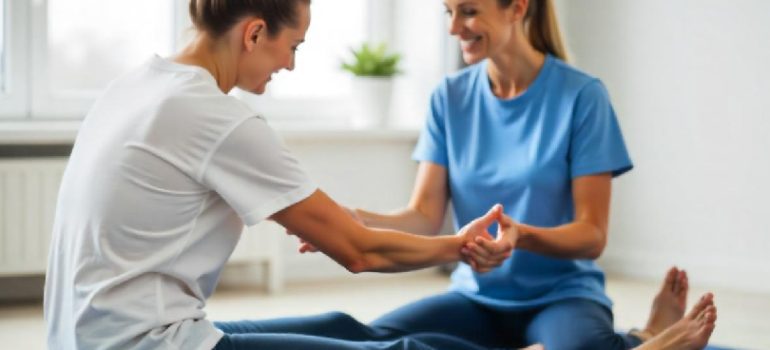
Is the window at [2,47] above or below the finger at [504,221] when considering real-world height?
below

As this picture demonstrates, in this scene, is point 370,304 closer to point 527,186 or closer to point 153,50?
point 153,50

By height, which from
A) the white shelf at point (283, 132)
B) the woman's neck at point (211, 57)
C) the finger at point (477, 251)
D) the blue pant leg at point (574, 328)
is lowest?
the white shelf at point (283, 132)

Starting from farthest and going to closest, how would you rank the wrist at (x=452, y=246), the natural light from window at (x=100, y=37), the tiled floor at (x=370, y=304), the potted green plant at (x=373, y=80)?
the potted green plant at (x=373, y=80) → the natural light from window at (x=100, y=37) → the tiled floor at (x=370, y=304) → the wrist at (x=452, y=246)

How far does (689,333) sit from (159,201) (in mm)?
1342

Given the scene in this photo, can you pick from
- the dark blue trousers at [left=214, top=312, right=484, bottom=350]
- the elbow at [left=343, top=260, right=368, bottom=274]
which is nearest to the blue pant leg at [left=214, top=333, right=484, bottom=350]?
the dark blue trousers at [left=214, top=312, right=484, bottom=350]

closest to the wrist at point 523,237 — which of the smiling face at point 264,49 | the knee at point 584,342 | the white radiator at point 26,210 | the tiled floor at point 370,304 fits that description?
the knee at point 584,342

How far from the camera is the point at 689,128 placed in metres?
5.10

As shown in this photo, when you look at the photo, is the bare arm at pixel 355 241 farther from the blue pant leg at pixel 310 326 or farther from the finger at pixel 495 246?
the blue pant leg at pixel 310 326

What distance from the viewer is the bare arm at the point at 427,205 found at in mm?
→ 2814

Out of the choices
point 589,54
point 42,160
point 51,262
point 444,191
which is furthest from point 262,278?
point 51,262

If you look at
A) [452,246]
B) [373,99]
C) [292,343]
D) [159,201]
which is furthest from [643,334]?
[373,99]

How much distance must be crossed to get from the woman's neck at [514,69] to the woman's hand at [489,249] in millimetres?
501

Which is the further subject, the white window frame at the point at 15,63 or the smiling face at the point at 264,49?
the white window frame at the point at 15,63

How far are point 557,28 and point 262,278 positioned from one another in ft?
8.34
